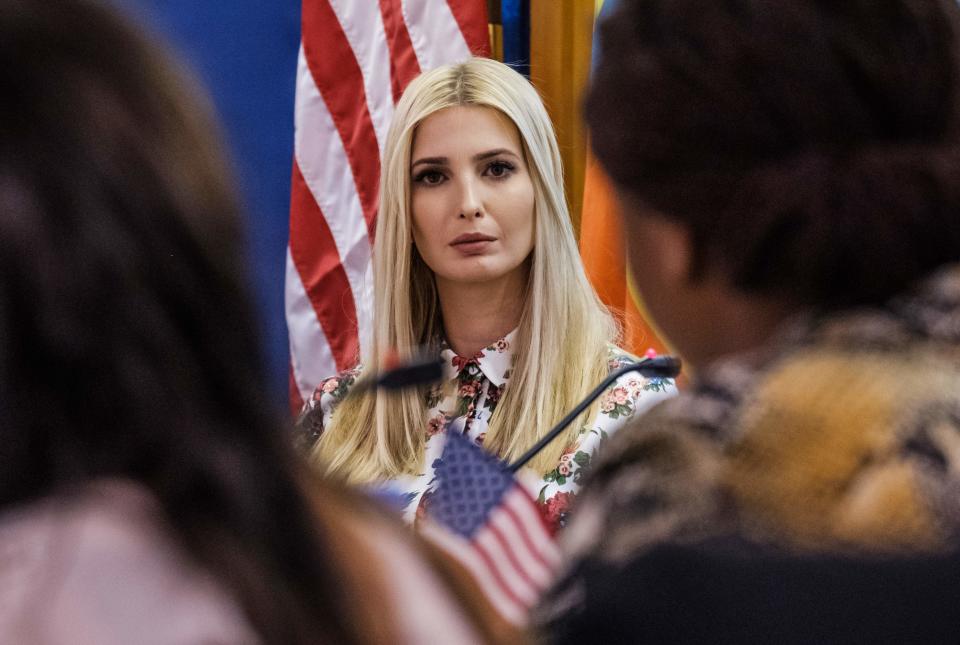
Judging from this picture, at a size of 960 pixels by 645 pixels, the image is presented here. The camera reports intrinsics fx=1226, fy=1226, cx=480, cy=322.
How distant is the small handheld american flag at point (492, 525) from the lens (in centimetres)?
71

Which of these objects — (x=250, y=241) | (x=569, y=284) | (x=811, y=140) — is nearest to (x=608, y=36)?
(x=811, y=140)

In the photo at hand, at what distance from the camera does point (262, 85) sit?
2689 millimetres

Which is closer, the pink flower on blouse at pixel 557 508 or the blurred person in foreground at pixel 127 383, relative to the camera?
the blurred person in foreground at pixel 127 383

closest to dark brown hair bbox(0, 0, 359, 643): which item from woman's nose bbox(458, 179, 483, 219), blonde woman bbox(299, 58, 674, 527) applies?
blonde woman bbox(299, 58, 674, 527)

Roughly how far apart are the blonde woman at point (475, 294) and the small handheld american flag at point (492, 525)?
923mm

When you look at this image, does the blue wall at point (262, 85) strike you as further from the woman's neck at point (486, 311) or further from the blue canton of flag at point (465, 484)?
the blue canton of flag at point (465, 484)

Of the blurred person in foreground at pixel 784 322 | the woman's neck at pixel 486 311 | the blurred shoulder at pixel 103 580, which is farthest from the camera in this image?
the woman's neck at pixel 486 311

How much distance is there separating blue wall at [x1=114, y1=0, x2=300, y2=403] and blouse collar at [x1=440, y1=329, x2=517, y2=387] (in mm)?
883

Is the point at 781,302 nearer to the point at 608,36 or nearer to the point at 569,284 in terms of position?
the point at 608,36

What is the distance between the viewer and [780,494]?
0.62m

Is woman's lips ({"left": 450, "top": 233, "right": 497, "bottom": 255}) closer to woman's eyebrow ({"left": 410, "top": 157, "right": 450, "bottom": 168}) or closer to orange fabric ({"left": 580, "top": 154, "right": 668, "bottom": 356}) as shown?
woman's eyebrow ({"left": 410, "top": 157, "right": 450, "bottom": 168})

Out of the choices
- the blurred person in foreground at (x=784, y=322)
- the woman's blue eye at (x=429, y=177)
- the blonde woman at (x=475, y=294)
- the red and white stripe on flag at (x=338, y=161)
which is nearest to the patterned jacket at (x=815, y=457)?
the blurred person in foreground at (x=784, y=322)

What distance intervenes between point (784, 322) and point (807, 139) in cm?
10

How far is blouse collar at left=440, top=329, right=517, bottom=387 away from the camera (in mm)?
1794
